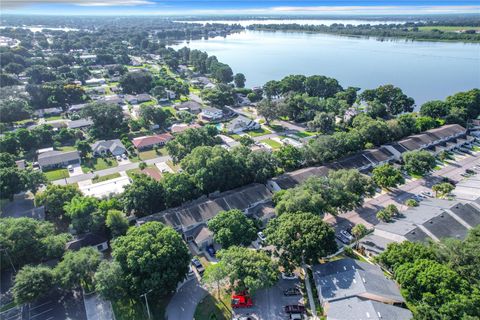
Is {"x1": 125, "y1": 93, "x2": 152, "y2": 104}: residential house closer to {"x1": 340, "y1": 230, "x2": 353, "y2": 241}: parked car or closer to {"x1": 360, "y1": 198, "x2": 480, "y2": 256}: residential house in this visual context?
{"x1": 340, "y1": 230, "x2": 353, "y2": 241}: parked car

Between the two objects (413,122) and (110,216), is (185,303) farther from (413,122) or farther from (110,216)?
(413,122)

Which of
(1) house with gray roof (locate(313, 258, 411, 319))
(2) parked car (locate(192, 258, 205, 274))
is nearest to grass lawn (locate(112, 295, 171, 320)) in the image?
(2) parked car (locate(192, 258, 205, 274))

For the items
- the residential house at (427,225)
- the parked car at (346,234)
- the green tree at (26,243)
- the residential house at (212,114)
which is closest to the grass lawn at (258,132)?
the residential house at (212,114)

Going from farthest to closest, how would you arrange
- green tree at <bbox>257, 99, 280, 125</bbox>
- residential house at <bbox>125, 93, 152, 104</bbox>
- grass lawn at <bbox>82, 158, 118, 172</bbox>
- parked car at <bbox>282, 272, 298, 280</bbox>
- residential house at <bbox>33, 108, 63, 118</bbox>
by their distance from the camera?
residential house at <bbox>125, 93, 152, 104</bbox>
residential house at <bbox>33, 108, 63, 118</bbox>
green tree at <bbox>257, 99, 280, 125</bbox>
grass lawn at <bbox>82, 158, 118, 172</bbox>
parked car at <bbox>282, 272, 298, 280</bbox>

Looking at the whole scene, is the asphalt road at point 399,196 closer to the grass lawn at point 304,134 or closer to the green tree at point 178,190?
the green tree at point 178,190

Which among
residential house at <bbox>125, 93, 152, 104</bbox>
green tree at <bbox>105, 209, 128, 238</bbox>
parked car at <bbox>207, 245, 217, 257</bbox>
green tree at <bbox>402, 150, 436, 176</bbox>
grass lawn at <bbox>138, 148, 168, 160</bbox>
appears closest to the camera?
green tree at <bbox>105, 209, 128, 238</bbox>
